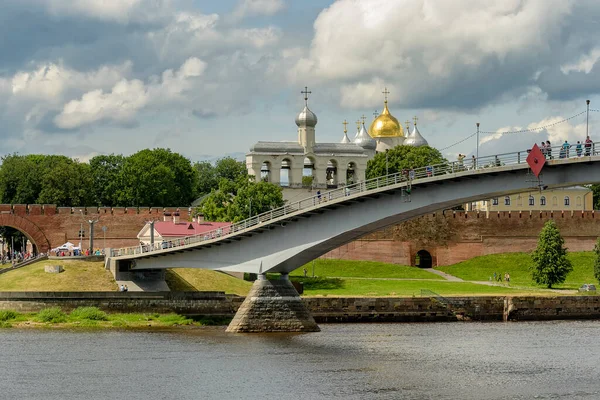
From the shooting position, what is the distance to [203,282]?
72625mm

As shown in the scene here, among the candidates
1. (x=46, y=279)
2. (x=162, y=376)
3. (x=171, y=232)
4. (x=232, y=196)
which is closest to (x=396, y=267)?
(x=232, y=196)

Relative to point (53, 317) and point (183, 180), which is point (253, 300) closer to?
point (53, 317)

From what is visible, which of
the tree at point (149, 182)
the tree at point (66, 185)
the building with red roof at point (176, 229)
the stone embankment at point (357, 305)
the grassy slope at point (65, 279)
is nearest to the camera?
the stone embankment at point (357, 305)

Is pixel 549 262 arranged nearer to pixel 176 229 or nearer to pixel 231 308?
pixel 176 229

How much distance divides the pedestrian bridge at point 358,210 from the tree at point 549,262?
93.1ft

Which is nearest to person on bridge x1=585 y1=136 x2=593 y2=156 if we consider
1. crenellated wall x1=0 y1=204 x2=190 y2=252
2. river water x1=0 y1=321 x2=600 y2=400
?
river water x1=0 y1=321 x2=600 y2=400

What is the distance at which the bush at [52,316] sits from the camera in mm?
61375

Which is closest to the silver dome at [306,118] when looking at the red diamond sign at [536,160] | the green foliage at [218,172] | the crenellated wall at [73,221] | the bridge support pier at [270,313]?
the crenellated wall at [73,221]

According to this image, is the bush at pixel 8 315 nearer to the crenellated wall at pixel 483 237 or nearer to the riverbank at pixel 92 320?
the riverbank at pixel 92 320

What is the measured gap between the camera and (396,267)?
310 ft

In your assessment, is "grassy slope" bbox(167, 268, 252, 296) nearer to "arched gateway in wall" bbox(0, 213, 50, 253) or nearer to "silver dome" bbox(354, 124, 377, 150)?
"arched gateway in wall" bbox(0, 213, 50, 253)

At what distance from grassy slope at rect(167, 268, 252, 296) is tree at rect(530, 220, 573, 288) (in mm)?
19979

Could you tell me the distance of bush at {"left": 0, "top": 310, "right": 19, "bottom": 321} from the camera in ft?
201

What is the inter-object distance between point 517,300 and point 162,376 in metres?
29.4
